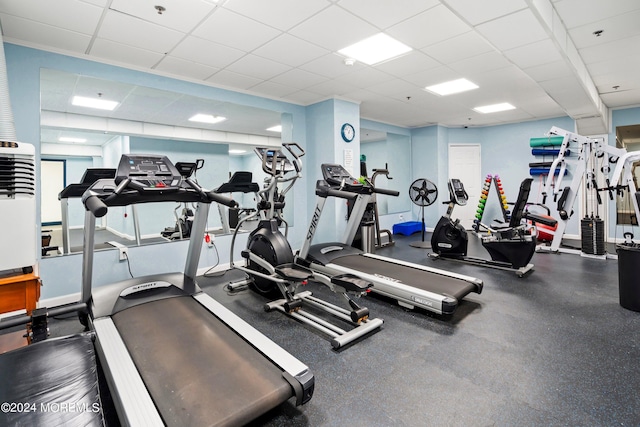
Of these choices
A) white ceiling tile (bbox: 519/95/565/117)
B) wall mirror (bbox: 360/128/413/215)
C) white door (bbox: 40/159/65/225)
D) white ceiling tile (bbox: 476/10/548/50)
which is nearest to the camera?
white ceiling tile (bbox: 476/10/548/50)

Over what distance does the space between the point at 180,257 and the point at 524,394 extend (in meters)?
4.02

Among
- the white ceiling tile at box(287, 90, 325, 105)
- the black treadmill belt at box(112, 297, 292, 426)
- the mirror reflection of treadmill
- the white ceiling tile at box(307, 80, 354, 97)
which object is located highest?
the white ceiling tile at box(287, 90, 325, 105)

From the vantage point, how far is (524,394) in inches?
73.0

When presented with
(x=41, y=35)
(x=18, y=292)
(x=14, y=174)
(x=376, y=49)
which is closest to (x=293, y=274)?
(x=18, y=292)

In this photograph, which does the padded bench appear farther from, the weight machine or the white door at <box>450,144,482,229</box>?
the weight machine

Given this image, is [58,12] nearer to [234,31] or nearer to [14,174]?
[234,31]

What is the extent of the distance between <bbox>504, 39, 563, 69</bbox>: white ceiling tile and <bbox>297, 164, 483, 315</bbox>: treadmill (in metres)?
2.00

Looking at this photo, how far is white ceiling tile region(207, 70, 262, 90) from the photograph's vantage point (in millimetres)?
4199

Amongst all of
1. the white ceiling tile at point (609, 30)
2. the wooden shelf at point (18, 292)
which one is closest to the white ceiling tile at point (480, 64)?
the white ceiling tile at point (609, 30)

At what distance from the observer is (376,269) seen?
3.71m

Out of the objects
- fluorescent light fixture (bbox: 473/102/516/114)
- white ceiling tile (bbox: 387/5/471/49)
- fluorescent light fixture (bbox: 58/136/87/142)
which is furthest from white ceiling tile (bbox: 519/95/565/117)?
fluorescent light fixture (bbox: 58/136/87/142)

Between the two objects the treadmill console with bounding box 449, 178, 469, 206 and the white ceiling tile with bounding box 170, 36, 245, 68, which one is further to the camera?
the treadmill console with bounding box 449, 178, 469, 206

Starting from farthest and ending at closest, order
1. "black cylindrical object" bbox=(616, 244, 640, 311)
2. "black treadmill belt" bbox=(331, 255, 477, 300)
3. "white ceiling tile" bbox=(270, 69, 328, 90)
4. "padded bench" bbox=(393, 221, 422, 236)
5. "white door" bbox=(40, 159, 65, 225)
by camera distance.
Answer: "padded bench" bbox=(393, 221, 422, 236)
"white ceiling tile" bbox=(270, 69, 328, 90)
"white door" bbox=(40, 159, 65, 225)
"black treadmill belt" bbox=(331, 255, 477, 300)
"black cylindrical object" bbox=(616, 244, 640, 311)

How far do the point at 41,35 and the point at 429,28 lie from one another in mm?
3786
